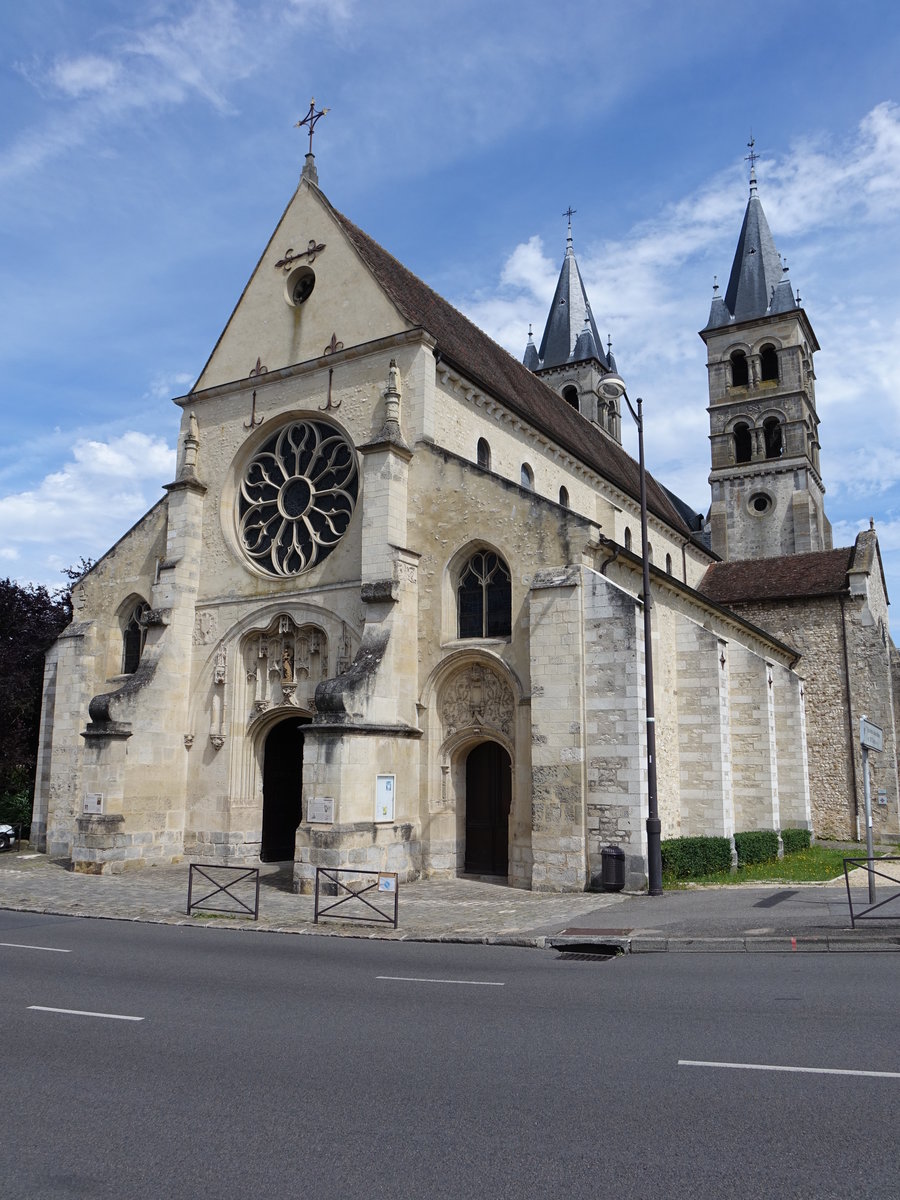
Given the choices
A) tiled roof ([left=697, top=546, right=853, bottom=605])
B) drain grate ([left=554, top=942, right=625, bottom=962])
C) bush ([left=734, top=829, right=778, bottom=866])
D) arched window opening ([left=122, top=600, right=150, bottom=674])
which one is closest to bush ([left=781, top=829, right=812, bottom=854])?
bush ([left=734, top=829, right=778, bottom=866])

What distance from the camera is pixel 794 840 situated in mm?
22656

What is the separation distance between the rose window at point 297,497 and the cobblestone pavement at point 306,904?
281 inches

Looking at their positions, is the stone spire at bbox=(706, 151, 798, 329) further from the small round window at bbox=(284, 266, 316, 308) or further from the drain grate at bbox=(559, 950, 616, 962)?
the drain grate at bbox=(559, 950, 616, 962)

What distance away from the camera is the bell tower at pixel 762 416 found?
43.6 meters

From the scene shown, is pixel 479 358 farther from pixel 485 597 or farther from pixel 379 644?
pixel 379 644

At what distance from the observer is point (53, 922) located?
13.2 metres

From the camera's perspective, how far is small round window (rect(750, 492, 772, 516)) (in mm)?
44094

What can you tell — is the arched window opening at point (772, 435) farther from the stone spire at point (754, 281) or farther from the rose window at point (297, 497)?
the rose window at point (297, 497)

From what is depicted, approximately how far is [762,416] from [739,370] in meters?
3.32

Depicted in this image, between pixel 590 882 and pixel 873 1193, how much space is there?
1240 cm

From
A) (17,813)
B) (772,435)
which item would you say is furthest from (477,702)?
(772,435)

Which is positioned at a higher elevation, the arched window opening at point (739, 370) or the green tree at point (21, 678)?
the arched window opening at point (739, 370)

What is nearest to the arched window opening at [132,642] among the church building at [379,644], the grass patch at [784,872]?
the church building at [379,644]

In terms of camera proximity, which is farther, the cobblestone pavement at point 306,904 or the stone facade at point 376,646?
the stone facade at point 376,646
